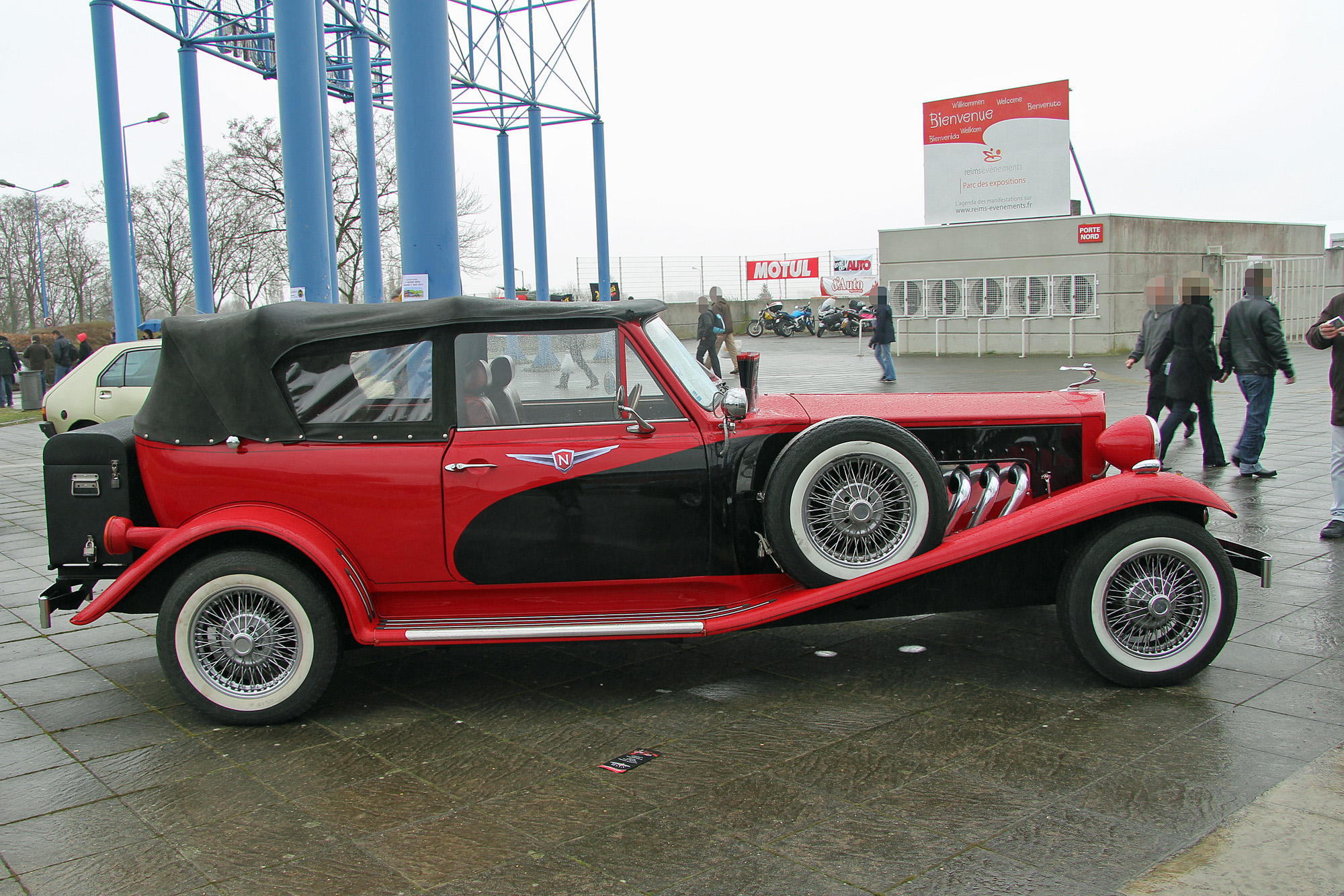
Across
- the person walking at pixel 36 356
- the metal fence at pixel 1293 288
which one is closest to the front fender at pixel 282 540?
the person walking at pixel 36 356

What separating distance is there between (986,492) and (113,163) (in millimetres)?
20025

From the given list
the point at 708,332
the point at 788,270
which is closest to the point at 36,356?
the point at 708,332

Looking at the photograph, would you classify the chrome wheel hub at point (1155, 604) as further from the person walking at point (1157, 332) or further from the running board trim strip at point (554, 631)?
the person walking at point (1157, 332)

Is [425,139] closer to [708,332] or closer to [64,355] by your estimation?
[708,332]

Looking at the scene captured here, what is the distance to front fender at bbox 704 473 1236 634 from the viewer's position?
13.1 feet

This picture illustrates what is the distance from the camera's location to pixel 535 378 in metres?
4.31

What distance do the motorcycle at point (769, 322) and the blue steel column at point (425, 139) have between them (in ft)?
97.3

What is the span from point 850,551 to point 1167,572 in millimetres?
1320

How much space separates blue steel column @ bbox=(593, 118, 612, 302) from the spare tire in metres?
22.2

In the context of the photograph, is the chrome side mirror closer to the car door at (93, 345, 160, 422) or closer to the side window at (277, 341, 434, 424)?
the side window at (277, 341, 434, 424)

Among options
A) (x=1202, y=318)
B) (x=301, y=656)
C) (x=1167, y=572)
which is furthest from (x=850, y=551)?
(x=1202, y=318)

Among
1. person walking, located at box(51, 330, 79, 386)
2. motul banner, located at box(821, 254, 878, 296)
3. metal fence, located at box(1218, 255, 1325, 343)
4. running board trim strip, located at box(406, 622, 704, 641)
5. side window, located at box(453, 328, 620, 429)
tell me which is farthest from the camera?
motul banner, located at box(821, 254, 878, 296)

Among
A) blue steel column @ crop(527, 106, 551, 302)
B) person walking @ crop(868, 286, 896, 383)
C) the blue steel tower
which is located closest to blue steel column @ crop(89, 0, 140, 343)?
the blue steel tower

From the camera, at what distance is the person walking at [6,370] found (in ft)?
80.9
